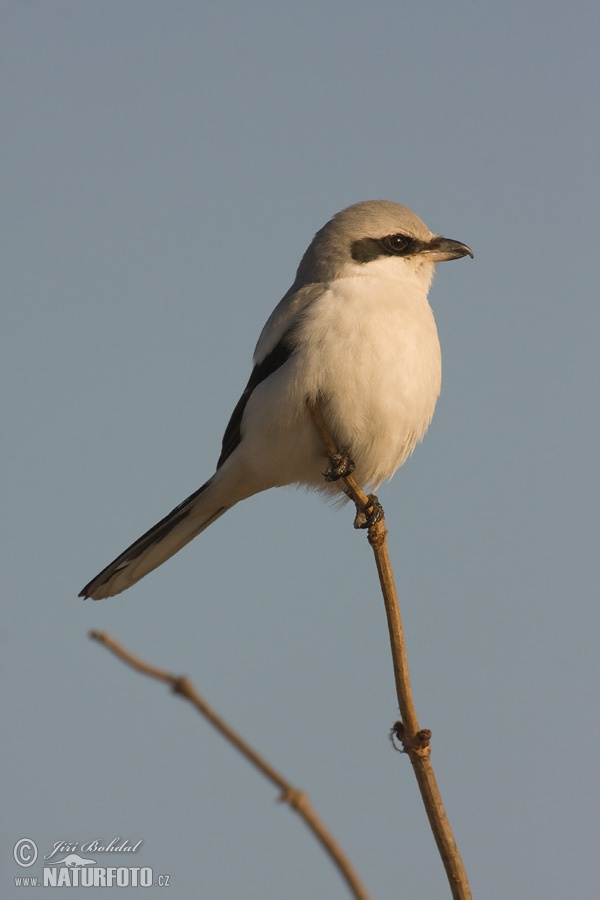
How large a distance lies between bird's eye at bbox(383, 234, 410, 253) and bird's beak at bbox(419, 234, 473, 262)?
0.08m

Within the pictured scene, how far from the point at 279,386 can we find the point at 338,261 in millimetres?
754

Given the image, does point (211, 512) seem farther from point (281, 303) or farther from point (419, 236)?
point (419, 236)

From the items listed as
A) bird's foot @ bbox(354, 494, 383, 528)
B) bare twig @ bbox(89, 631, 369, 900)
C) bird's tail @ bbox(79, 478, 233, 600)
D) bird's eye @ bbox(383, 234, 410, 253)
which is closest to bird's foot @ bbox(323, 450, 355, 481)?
bird's foot @ bbox(354, 494, 383, 528)

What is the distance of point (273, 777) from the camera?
1.12m

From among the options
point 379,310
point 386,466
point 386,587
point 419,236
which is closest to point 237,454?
point 386,466

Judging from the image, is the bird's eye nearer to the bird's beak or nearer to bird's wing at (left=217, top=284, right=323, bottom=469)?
the bird's beak

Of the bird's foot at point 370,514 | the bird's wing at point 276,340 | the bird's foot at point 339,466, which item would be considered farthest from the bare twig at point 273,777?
the bird's wing at point 276,340

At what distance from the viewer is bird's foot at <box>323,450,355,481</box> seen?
13.3ft

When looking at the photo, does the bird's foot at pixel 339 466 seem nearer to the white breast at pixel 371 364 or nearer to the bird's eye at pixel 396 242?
the white breast at pixel 371 364

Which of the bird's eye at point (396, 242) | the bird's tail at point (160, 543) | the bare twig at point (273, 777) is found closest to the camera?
the bare twig at point (273, 777)

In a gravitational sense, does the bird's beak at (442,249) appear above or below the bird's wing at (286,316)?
above

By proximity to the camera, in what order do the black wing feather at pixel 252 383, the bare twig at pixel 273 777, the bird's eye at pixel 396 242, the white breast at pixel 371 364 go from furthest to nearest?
the bird's eye at pixel 396 242 < the black wing feather at pixel 252 383 < the white breast at pixel 371 364 < the bare twig at pixel 273 777

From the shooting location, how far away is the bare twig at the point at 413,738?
1.92 meters

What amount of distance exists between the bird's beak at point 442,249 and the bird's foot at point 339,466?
1.18 meters
